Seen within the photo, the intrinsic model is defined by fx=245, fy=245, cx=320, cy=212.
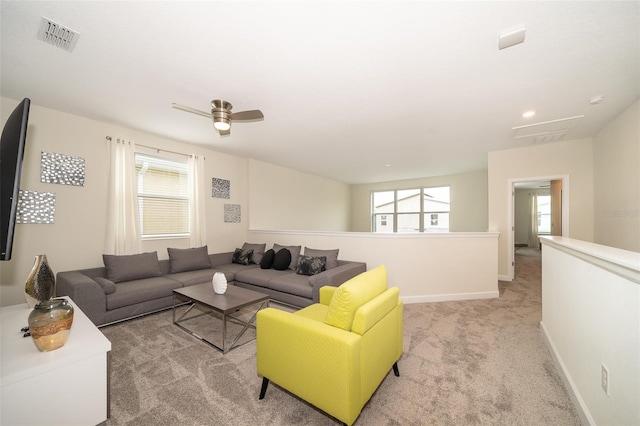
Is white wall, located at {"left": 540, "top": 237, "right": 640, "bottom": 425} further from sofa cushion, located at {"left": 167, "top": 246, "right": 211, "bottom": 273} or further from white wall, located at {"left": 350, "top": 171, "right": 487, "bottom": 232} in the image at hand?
white wall, located at {"left": 350, "top": 171, "right": 487, "bottom": 232}

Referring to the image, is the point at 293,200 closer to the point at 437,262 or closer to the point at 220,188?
the point at 220,188

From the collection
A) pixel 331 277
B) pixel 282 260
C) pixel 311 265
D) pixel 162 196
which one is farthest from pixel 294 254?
pixel 162 196

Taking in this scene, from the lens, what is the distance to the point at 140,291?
3.13 meters

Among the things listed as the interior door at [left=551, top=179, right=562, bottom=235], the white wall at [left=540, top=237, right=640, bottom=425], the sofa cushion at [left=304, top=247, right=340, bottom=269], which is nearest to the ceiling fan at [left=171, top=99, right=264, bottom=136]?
the sofa cushion at [left=304, top=247, right=340, bottom=269]

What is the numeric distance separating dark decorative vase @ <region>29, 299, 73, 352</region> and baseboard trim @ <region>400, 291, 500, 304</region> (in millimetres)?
3714

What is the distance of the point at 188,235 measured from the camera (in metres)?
4.59

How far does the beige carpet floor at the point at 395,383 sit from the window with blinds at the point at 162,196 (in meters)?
1.74

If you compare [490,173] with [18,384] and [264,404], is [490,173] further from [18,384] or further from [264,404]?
[18,384]

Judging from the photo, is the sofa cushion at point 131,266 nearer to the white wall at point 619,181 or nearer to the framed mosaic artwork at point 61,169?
the framed mosaic artwork at point 61,169

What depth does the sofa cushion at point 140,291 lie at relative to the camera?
2.94m

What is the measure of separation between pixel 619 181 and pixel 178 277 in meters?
6.40

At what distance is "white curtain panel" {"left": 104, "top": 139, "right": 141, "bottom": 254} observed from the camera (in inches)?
142

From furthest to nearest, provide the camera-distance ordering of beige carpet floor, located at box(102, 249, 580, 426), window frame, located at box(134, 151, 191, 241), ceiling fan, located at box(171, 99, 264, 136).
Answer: window frame, located at box(134, 151, 191, 241) → ceiling fan, located at box(171, 99, 264, 136) → beige carpet floor, located at box(102, 249, 580, 426)

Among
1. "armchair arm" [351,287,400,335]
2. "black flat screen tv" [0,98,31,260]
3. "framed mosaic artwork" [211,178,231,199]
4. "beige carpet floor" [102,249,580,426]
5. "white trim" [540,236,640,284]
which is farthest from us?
"framed mosaic artwork" [211,178,231,199]
